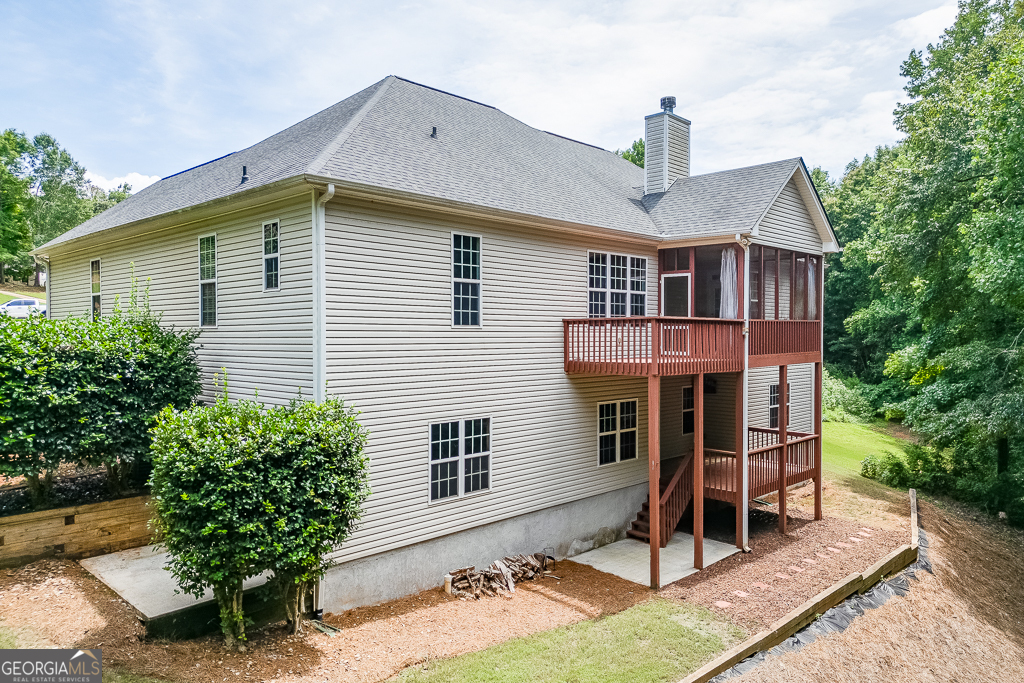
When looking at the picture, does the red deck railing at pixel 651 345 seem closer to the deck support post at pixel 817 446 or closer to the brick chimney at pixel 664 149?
the deck support post at pixel 817 446

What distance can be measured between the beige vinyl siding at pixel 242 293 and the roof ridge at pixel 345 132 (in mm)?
612

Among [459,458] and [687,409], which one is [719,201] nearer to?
[687,409]

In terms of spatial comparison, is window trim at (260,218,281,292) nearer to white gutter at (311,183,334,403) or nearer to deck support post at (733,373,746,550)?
white gutter at (311,183,334,403)

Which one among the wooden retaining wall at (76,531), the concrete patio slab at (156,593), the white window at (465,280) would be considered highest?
the white window at (465,280)

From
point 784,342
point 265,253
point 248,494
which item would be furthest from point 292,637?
point 784,342

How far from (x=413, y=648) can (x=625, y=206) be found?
11.6 meters

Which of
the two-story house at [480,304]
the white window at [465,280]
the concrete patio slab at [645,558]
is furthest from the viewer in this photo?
the concrete patio slab at [645,558]

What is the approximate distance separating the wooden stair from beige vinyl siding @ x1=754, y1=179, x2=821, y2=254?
5813mm

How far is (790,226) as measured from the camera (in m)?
15.9

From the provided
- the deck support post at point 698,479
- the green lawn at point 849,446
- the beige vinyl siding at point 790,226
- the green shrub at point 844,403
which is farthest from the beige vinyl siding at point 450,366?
the green shrub at point 844,403

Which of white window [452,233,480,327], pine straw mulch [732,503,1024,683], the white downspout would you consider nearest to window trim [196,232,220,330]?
white window [452,233,480,327]

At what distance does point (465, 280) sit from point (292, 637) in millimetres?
6402

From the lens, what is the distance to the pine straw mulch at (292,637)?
288 inches

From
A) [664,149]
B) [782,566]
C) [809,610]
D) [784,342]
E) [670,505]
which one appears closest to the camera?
[809,610]
